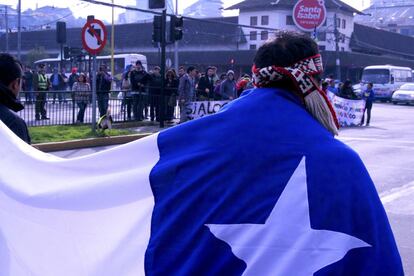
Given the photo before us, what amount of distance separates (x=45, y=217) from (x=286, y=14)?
68.6 metres

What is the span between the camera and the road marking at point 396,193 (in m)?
9.11

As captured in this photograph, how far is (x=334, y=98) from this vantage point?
24.0 meters

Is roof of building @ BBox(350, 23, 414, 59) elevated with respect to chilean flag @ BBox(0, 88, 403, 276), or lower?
elevated

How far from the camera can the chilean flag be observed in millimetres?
2074

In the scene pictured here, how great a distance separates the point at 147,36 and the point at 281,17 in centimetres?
1423

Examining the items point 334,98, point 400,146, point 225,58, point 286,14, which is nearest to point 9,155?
point 400,146

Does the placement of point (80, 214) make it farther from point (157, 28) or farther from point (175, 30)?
point (175, 30)

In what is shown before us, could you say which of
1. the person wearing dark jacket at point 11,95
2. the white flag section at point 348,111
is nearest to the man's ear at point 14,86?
the person wearing dark jacket at point 11,95

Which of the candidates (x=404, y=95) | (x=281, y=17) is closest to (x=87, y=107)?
(x=404, y=95)

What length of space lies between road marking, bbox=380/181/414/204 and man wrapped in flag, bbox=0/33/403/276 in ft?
22.4

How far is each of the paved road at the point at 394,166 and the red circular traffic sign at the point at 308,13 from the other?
32.7ft

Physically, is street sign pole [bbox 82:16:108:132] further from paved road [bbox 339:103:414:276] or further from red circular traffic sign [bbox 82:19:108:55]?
paved road [bbox 339:103:414:276]

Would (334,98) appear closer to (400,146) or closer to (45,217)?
(400,146)

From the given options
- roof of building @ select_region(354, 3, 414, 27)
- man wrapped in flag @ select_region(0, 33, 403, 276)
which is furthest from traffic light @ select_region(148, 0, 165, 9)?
roof of building @ select_region(354, 3, 414, 27)
